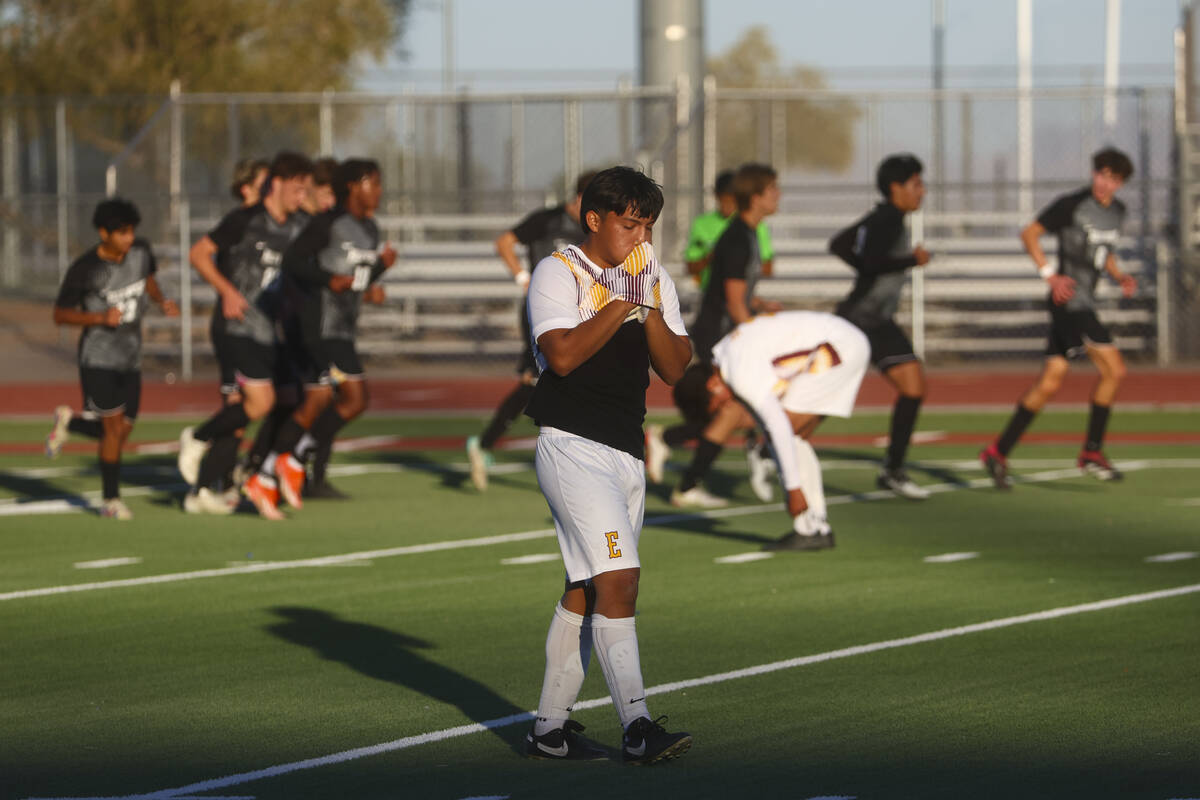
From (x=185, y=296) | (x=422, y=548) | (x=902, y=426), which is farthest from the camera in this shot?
(x=185, y=296)

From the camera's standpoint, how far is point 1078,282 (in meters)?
13.7

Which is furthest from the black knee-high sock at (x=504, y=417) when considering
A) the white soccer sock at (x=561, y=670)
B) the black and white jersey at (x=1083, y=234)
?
the white soccer sock at (x=561, y=670)

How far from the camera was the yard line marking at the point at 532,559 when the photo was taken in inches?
412

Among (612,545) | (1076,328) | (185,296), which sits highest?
(185,296)

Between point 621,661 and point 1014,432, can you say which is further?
point 1014,432

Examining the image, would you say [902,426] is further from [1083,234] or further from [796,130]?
[796,130]

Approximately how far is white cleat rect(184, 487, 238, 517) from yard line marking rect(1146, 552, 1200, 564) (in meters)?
5.80

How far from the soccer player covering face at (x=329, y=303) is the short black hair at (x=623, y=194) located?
6443 mm

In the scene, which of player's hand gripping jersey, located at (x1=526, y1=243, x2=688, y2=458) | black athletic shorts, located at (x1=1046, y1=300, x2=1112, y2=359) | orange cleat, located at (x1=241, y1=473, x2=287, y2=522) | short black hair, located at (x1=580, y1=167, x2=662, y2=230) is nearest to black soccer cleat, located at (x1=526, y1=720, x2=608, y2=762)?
player's hand gripping jersey, located at (x1=526, y1=243, x2=688, y2=458)

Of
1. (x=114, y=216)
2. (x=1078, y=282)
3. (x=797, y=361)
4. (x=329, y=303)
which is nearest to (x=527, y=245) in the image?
(x=329, y=303)

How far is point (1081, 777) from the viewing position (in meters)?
5.89

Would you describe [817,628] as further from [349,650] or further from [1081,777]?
[1081,777]

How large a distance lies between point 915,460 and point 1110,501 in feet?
9.04

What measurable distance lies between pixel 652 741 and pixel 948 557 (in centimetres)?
497
